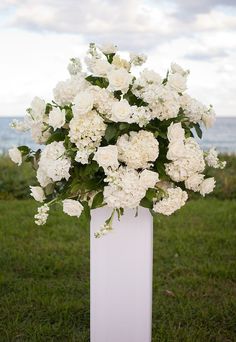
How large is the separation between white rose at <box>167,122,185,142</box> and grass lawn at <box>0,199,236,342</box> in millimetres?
1642

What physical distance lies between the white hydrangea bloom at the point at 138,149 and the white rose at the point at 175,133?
0.09 meters

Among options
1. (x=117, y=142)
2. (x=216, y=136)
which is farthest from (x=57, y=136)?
(x=216, y=136)

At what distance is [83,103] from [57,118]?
0.18 metres

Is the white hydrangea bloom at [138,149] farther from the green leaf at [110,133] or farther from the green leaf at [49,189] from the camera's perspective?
the green leaf at [49,189]

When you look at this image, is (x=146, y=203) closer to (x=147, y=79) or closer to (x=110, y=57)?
(x=147, y=79)

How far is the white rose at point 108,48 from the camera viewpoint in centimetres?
336

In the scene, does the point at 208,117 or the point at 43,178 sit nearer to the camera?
the point at 43,178

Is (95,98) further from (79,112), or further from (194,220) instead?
(194,220)

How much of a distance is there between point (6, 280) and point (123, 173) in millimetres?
2584

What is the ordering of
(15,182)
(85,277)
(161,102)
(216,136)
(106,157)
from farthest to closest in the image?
(216,136), (15,182), (85,277), (161,102), (106,157)

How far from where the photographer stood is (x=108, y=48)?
3.37 metres

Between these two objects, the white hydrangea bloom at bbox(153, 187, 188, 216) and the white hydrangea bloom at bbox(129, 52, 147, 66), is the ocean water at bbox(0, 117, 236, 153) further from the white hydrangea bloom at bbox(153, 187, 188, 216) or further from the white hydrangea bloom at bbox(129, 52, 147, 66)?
the white hydrangea bloom at bbox(153, 187, 188, 216)

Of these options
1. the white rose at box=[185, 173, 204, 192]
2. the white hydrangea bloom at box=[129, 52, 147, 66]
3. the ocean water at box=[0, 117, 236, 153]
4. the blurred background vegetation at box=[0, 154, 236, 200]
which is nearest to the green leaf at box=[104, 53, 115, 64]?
the white hydrangea bloom at box=[129, 52, 147, 66]

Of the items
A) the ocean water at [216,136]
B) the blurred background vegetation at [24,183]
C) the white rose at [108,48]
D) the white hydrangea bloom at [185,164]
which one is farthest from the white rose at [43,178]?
the ocean water at [216,136]
